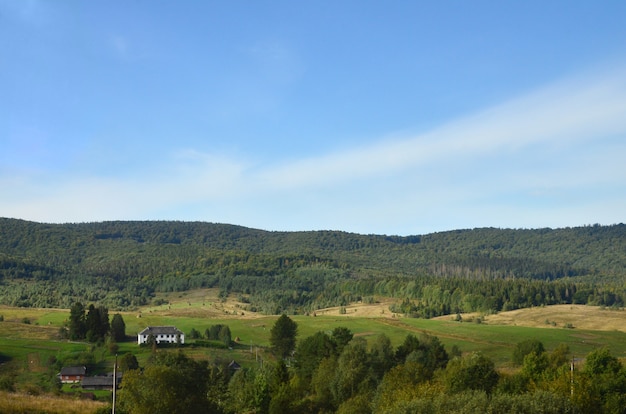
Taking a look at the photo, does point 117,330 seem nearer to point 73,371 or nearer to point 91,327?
point 91,327

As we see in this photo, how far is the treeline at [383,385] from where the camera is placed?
4872cm

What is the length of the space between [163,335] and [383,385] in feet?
267

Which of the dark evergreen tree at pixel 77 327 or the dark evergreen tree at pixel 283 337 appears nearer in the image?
the dark evergreen tree at pixel 283 337

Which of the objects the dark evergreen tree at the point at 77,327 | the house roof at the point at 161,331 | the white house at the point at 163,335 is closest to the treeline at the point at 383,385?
the white house at the point at 163,335

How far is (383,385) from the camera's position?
2717 inches

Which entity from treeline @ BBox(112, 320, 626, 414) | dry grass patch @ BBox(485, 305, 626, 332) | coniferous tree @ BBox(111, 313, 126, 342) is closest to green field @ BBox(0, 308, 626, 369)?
coniferous tree @ BBox(111, 313, 126, 342)

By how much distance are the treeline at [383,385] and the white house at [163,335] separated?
117 ft

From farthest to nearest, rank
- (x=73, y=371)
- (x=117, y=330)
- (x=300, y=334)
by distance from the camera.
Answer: (x=300, y=334) < (x=117, y=330) < (x=73, y=371)

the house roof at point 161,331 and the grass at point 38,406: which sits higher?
the house roof at point 161,331

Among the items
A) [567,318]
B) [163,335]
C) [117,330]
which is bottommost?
[567,318]

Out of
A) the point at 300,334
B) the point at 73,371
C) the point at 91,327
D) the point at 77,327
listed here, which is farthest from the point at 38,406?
the point at 300,334

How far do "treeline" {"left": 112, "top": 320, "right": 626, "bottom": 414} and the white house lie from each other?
35744mm

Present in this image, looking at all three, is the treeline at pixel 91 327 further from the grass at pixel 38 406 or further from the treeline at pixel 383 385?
the grass at pixel 38 406

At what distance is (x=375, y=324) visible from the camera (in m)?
165
